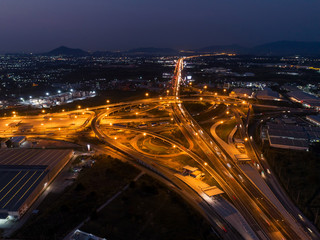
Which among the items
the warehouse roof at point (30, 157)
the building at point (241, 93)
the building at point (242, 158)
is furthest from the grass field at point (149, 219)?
the building at point (241, 93)

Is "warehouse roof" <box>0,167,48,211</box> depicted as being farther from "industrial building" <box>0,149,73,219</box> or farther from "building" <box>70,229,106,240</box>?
"building" <box>70,229,106,240</box>

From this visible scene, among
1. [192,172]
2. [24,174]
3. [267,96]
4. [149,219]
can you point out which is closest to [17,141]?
[24,174]

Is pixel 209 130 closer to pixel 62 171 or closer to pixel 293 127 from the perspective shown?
pixel 293 127

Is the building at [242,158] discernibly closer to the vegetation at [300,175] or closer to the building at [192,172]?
the vegetation at [300,175]

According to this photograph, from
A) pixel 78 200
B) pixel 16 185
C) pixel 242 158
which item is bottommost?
pixel 242 158

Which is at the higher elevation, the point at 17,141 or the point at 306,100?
the point at 17,141

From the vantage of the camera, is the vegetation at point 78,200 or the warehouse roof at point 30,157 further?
the warehouse roof at point 30,157

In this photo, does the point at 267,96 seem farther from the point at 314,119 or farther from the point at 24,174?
the point at 24,174

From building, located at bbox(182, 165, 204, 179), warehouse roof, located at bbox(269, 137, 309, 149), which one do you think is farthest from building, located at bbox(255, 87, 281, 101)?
building, located at bbox(182, 165, 204, 179)
